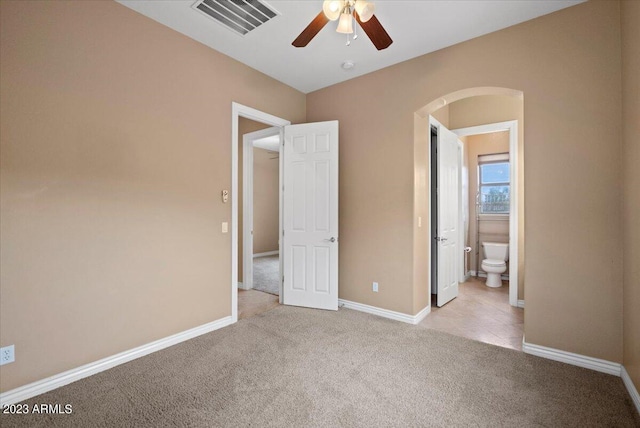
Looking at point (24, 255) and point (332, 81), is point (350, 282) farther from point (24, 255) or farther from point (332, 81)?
point (24, 255)

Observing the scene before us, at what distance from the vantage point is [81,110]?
2.19 metres

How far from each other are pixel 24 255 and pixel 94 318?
65 centimetres

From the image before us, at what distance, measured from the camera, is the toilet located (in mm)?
4754

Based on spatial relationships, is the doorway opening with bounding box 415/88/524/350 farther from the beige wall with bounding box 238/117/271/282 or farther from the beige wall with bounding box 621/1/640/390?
the beige wall with bounding box 238/117/271/282

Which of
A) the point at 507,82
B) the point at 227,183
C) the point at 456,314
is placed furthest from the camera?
the point at 456,314

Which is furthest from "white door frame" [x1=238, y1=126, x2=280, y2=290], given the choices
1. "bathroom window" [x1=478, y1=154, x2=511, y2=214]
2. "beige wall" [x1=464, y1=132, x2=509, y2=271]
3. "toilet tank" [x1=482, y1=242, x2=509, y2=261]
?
"bathroom window" [x1=478, y1=154, x2=511, y2=214]

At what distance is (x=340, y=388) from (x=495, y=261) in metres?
3.97

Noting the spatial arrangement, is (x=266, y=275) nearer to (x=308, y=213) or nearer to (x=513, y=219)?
(x=308, y=213)

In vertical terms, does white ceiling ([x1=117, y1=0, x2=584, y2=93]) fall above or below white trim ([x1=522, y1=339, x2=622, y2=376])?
above

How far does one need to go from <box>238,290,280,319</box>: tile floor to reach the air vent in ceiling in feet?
10.0

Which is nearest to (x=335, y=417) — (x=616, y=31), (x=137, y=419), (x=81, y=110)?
(x=137, y=419)

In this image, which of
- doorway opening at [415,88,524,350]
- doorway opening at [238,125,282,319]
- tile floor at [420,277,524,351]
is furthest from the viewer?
doorway opening at [238,125,282,319]

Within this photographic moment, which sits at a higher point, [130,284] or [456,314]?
[130,284]

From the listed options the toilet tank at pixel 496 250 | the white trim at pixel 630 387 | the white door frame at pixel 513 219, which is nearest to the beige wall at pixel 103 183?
the white trim at pixel 630 387
